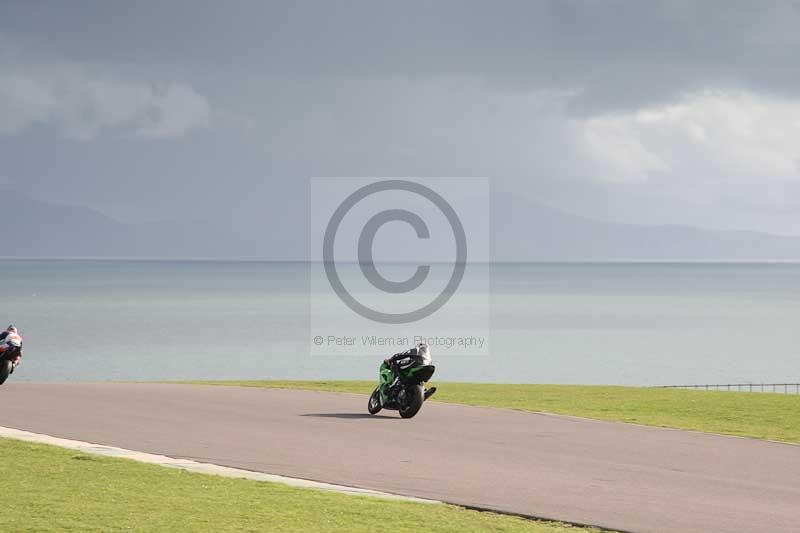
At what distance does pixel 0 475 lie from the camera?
15.2 m

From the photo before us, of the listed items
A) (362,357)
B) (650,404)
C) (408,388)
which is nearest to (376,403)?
(408,388)

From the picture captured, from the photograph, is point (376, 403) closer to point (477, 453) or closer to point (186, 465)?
point (477, 453)

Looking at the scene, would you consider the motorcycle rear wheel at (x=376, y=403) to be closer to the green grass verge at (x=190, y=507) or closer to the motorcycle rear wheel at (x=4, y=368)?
the green grass verge at (x=190, y=507)

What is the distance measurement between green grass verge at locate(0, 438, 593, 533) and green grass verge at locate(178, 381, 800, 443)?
10.8 meters

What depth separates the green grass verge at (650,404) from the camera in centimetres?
2461

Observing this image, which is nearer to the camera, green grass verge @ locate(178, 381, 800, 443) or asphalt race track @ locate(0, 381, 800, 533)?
asphalt race track @ locate(0, 381, 800, 533)

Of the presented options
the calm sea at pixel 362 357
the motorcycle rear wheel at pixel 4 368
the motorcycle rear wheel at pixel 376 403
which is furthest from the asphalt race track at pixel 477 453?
the calm sea at pixel 362 357

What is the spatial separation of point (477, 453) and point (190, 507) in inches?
268

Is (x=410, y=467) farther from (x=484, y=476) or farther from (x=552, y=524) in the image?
(x=552, y=524)

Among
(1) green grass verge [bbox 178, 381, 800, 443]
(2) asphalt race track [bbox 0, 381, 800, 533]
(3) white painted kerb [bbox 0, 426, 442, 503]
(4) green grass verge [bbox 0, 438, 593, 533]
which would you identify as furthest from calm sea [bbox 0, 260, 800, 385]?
(4) green grass verge [bbox 0, 438, 593, 533]

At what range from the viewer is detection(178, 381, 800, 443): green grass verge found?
80.7 ft

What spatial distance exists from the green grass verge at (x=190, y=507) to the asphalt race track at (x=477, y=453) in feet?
3.72

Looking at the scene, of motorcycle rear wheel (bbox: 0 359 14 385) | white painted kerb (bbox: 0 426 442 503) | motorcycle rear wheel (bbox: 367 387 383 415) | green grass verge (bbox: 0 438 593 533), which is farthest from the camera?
motorcycle rear wheel (bbox: 0 359 14 385)

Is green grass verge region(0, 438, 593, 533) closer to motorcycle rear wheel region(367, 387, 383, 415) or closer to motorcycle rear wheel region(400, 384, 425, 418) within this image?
motorcycle rear wheel region(400, 384, 425, 418)
